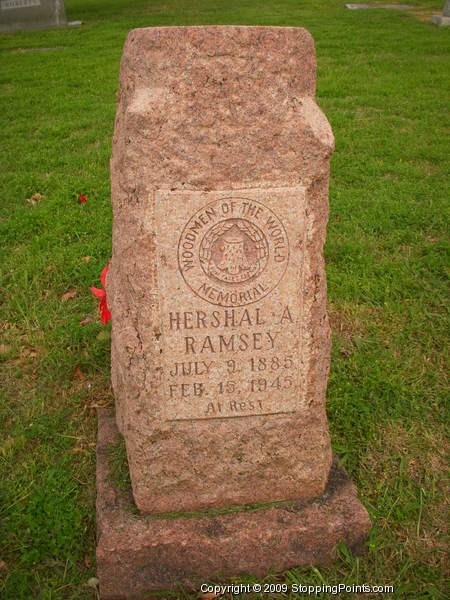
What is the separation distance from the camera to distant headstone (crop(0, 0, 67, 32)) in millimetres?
11820

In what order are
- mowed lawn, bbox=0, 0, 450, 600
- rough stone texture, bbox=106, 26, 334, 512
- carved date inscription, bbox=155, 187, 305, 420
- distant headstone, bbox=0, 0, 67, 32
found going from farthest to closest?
distant headstone, bbox=0, 0, 67, 32
mowed lawn, bbox=0, 0, 450, 600
carved date inscription, bbox=155, 187, 305, 420
rough stone texture, bbox=106, 26, 334, 512

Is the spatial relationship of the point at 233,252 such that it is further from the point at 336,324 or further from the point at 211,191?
the point at 336,324

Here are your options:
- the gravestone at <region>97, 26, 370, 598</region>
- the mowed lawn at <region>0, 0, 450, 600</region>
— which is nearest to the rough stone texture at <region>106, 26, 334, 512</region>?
the gravestone at <region>97, 26, 370, 598</region>

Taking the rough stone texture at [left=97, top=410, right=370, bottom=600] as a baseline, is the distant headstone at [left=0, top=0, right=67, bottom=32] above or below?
above

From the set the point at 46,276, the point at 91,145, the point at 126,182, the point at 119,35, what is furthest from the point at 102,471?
the point at 119,35

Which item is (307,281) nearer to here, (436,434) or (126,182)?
(126,182)

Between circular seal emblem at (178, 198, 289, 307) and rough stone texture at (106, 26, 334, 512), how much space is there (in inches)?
1.7

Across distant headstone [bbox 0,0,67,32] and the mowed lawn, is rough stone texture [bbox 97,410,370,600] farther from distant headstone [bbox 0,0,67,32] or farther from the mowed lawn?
distant headstone [bbox 0,0,67,32]

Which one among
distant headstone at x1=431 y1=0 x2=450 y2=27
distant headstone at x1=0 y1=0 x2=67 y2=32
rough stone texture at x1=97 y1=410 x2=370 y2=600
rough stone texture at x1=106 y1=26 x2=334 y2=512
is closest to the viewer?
rough stone texture at x1=106 y1=26 x2=334 y2=512

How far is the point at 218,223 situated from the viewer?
6.84 ft

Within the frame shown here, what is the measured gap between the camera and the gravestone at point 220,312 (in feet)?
6.47

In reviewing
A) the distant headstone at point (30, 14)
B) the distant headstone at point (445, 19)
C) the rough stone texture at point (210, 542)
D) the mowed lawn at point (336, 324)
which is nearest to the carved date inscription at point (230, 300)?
the rough stone texture at point (210, 542)

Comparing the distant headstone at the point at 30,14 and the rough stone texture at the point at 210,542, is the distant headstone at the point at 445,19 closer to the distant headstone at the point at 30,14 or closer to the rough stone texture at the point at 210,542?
the distant headstone at the point at 30,14

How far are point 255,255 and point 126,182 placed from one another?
20.9 inches
